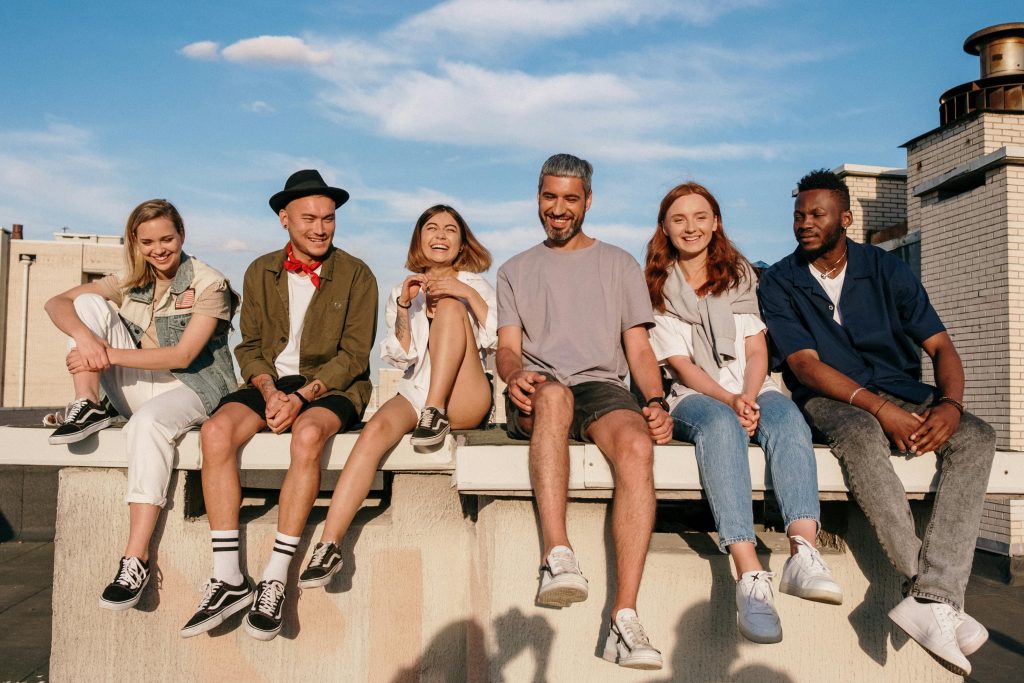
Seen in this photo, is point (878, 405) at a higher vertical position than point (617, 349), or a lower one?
lower

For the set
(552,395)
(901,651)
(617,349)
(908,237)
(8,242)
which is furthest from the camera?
(8,242)

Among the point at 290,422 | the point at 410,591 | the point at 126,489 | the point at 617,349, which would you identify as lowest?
the point at 410,591

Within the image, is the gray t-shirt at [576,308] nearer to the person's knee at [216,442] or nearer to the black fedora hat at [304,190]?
the black fedora hat at [304,190]

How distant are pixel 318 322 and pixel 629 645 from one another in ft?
7.51

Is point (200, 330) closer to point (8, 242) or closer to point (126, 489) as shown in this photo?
point (126, 489)

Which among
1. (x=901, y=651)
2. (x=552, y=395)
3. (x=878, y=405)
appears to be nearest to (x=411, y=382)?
(x=552, y=395)

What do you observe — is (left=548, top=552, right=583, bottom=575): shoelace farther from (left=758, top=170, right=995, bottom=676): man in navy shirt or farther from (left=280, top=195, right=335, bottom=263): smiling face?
(left=280, top=195, right=335, bottom=263): smiling face

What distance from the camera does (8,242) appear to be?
32.9m

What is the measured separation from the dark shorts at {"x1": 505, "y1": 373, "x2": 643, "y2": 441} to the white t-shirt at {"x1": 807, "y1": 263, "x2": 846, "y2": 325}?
4.11ft

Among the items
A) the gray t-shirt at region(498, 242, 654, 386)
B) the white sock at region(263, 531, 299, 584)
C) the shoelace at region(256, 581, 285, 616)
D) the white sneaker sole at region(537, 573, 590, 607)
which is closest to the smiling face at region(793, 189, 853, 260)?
the gray t-shirt at region(498, 242, 654, 386)

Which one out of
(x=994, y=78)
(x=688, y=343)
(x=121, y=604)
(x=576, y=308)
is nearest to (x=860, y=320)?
(x=688, y=343)

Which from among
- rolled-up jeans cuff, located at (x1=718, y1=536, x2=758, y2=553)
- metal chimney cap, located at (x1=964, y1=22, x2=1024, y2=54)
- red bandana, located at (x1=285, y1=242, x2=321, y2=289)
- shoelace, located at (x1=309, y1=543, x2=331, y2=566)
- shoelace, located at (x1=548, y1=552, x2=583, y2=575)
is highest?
Result: metal chimney cap, located at (x1=964, y1=22, x2=1024, y2=54)

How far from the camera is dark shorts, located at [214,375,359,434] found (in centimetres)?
379

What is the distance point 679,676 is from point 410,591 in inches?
50.2
